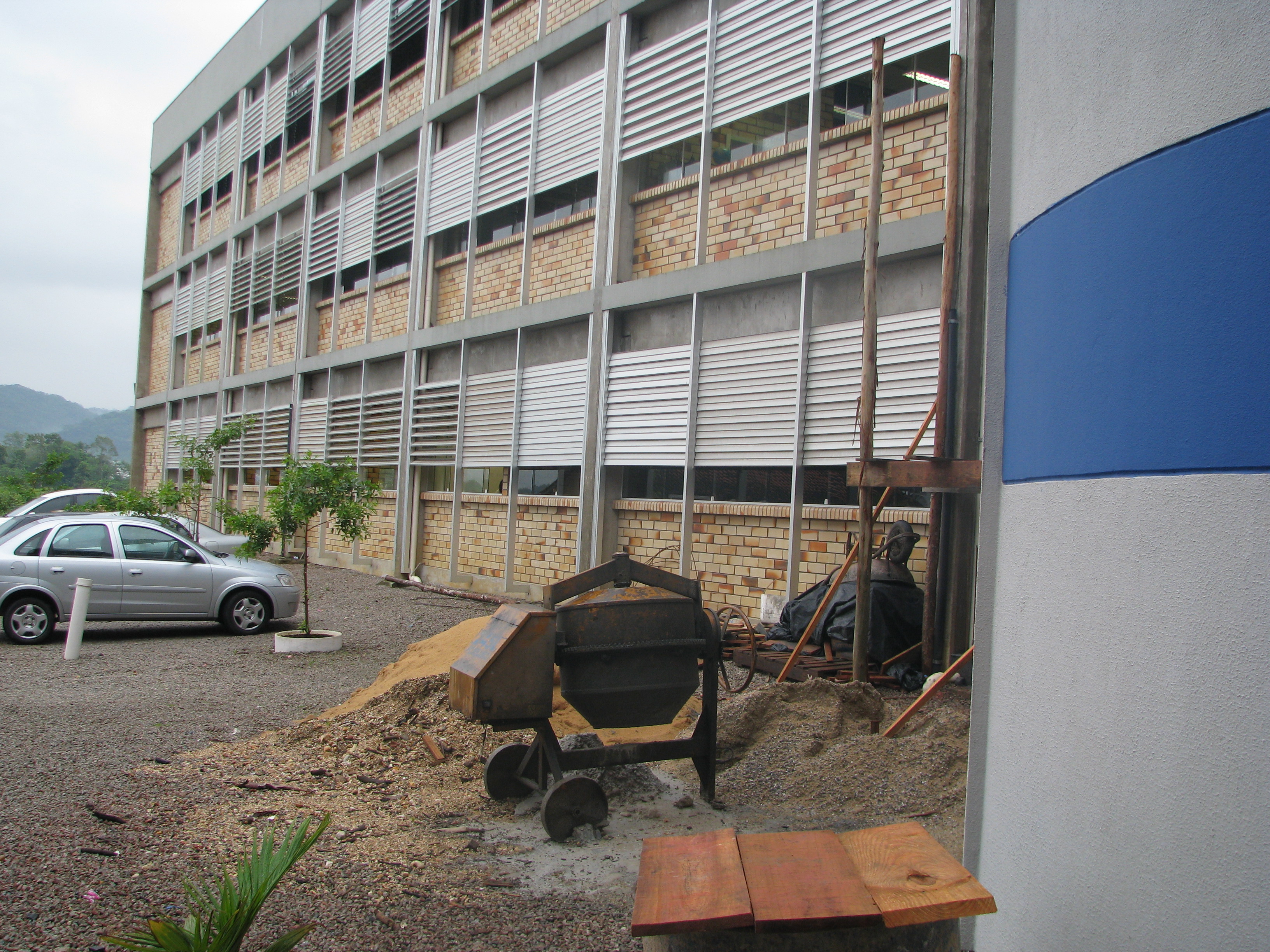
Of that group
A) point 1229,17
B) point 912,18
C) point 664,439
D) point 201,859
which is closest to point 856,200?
point 912,18

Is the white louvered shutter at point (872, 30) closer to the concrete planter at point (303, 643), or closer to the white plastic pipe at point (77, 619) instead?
the concrete planter at point (303, 643)

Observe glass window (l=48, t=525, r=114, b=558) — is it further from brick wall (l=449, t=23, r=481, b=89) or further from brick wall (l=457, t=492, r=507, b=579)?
brick wall (l=449, t=23, r=481, b=89)

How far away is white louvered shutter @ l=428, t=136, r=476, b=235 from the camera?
1669cm

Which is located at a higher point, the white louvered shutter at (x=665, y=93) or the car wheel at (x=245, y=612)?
the white louvered shutter at (x=665, y=93)

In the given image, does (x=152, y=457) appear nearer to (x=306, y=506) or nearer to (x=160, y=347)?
(x=160, y=347)

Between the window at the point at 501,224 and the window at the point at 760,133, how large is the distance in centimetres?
472

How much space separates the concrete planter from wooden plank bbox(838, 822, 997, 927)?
8855mm

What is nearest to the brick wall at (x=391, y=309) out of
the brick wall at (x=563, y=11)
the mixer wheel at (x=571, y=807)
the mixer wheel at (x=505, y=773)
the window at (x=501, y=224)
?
the window at (x=501, y=224)

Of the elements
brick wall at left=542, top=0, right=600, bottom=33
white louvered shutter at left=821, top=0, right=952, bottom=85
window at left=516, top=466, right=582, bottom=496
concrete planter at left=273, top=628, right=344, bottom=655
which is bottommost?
concrete planter at left=273, top=628, right=344, bottom=655

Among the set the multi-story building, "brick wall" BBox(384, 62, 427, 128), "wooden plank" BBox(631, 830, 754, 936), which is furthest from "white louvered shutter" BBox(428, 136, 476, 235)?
"wooden plank" BBox(631, 830, 754, 936)

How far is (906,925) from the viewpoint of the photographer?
8.03 ft

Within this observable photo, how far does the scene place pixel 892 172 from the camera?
9.55 metres

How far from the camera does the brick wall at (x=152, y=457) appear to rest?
33500mm

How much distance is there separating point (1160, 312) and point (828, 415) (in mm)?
7373
